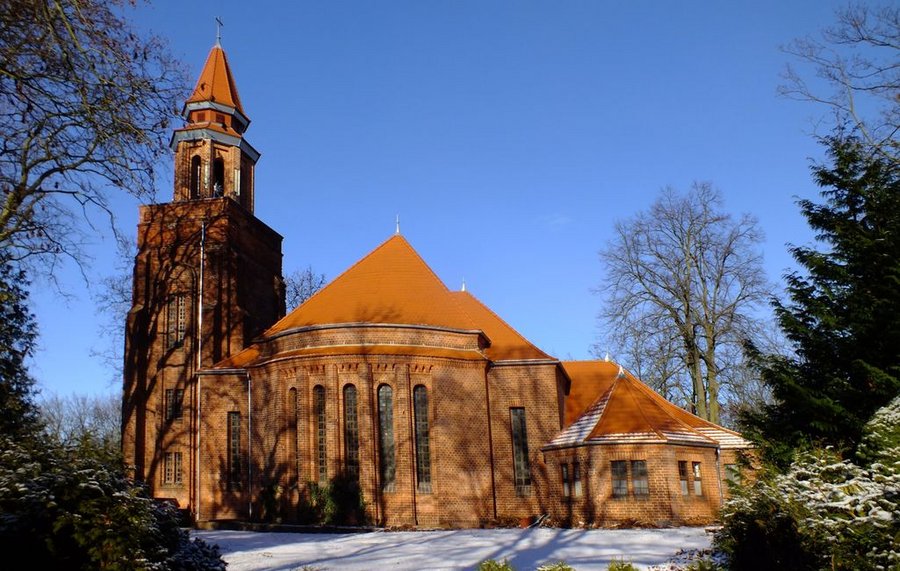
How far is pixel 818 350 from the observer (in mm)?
17031

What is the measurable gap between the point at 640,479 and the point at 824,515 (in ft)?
47.1

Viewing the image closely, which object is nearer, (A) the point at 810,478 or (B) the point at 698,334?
(A) the point at 810,478

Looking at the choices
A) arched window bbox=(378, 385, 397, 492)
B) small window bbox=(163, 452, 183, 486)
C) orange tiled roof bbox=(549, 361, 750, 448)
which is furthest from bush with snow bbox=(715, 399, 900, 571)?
small window bbox=(163, 452, 183, 486)

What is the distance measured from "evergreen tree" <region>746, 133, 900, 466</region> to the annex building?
25.2 ft

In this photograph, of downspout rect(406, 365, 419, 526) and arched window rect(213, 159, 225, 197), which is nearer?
downspout rect(406, 365, 419, 526)

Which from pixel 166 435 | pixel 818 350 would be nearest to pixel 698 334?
pixel 818 350

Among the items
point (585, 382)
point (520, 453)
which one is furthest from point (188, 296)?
point (585, 382)

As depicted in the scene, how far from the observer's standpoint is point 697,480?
84.5ft

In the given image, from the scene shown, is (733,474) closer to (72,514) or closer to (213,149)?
(72,514)

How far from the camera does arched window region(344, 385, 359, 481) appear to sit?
2573 centimetres

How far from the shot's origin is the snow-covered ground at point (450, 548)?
51.6 feet

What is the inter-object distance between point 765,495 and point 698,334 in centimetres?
2134

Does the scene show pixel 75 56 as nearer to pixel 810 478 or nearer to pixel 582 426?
pixel 810 478

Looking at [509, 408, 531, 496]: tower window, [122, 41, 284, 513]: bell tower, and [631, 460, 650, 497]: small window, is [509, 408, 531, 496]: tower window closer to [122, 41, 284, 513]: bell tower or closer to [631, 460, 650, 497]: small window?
[631, 460, 650, 497]: small window
